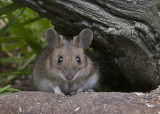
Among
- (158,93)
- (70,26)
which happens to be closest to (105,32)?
(70,26)

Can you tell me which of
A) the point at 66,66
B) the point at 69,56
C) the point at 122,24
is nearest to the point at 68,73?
the point at 66,66

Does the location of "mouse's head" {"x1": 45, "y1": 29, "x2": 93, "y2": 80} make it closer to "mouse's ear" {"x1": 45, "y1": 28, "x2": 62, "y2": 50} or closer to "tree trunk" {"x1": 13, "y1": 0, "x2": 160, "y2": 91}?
"mouse's ear" {"x1": 45, "y1": 28, "x2": 62, "y2": 50}

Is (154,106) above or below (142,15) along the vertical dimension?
below

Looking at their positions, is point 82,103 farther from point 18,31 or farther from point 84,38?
point 18,31

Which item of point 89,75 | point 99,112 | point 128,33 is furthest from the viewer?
point 89,75

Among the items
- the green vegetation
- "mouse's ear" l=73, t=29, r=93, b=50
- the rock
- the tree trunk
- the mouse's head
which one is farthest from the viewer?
the green vegetation

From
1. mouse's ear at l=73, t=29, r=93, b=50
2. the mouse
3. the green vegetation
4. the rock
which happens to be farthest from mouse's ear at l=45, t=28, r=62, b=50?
the rock

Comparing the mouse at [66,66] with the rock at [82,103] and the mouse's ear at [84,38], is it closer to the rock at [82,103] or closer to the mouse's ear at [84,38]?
the mouse's ear at [84,38]

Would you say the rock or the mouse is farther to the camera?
the mouse

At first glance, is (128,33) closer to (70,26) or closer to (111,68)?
(70,26)
